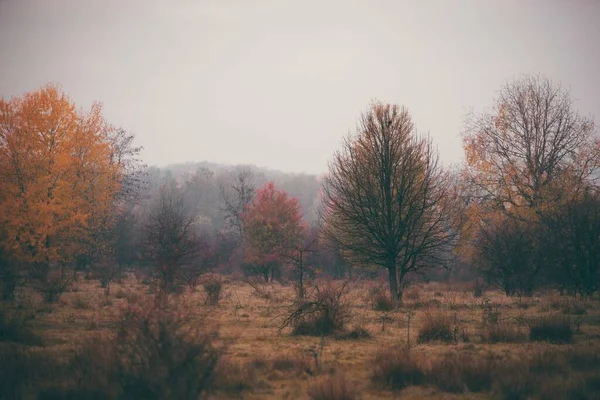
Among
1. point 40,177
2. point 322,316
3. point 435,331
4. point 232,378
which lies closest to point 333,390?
point 232,378

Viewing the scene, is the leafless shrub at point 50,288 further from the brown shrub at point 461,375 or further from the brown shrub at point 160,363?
the brown shrub at point 461,375

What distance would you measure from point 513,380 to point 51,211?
782 inches

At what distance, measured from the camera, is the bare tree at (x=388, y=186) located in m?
15.1

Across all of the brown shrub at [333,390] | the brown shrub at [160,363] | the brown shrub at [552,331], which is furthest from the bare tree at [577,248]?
the brown shrub at [160,363]

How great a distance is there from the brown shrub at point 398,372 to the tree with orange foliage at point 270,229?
24.6 m

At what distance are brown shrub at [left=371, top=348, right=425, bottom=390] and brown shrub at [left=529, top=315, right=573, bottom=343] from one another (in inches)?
151

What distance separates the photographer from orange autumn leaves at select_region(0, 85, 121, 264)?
16.9 m

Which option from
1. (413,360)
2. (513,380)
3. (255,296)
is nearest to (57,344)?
(413,360)

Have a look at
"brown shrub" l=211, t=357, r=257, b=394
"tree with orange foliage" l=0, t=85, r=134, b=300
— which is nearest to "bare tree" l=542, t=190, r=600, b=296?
"brown shrub" l=211, t=357, r=257, b=394

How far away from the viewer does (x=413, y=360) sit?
20.4 feet

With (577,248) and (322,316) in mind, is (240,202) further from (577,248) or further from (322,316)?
(322,316)

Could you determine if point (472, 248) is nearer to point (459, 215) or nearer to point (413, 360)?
point (459, 215)

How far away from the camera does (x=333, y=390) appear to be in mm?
5074

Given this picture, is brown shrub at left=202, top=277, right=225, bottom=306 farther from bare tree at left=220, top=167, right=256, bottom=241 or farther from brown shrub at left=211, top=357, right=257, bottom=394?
bare tree at left=220, top=167, right=256, bottom=241
